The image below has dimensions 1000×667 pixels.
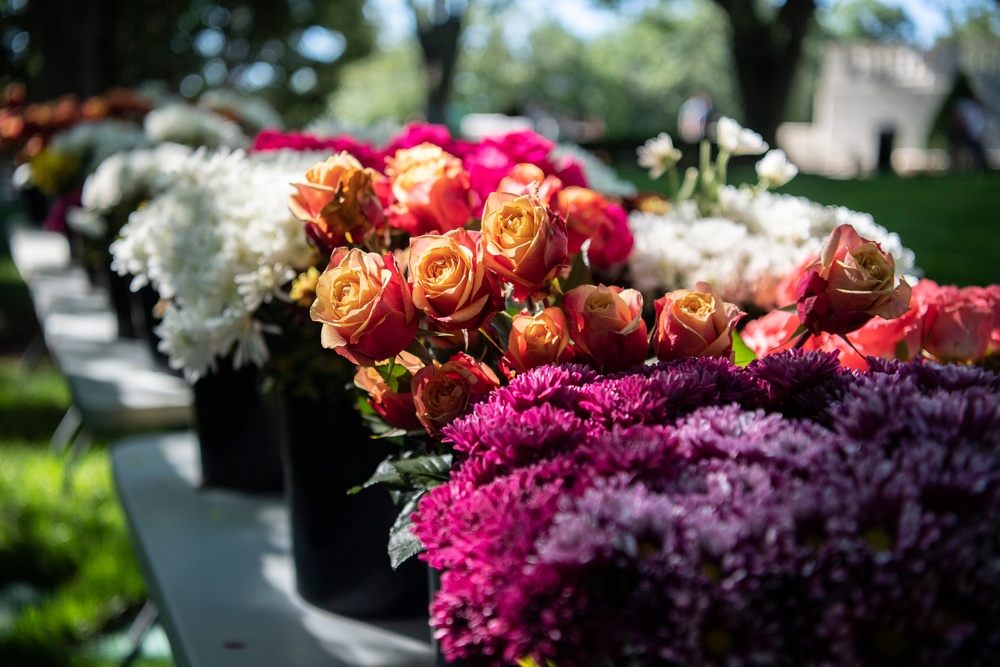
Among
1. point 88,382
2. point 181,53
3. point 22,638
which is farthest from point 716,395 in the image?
point 181,53

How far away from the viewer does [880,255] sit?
0.75 metres

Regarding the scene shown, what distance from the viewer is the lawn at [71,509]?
2.60 metres

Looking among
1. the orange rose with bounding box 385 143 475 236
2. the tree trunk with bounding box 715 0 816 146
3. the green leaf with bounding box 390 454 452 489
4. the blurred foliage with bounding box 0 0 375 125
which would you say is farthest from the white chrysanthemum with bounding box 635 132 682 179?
the tree trunk with bounding box 715 0 816 146

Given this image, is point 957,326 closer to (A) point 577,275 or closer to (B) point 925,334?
(B) point 925,334

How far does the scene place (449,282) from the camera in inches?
28.6

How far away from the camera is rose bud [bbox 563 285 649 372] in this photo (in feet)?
2.54

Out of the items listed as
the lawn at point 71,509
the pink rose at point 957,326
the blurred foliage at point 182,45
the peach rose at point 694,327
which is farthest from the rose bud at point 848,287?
the blurred foliage at point 182,45

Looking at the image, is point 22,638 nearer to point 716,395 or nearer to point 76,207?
point 76,207

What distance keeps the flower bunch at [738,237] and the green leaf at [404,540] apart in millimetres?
527

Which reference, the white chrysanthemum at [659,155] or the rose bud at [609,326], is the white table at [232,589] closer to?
the rose bud at [609,326]

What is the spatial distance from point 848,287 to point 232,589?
Result: 0.97 meters

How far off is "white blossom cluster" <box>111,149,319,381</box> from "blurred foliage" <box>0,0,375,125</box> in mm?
7510

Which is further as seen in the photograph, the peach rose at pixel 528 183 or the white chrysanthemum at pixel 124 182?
the white chrysanthemum at pixel 124 182

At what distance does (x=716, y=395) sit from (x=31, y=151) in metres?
4.83
